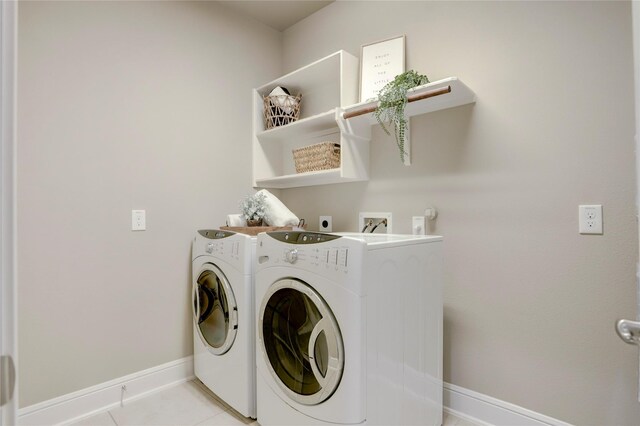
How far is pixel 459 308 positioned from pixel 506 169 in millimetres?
725

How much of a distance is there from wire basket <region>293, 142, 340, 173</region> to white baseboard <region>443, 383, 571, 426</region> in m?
1.38

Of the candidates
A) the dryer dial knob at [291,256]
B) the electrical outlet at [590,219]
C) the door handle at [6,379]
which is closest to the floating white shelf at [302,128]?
the dryer dial knob at [291,256]

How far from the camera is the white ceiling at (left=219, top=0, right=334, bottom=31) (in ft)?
7.73

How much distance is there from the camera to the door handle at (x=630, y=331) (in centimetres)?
68

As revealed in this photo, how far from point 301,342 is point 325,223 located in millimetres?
1089

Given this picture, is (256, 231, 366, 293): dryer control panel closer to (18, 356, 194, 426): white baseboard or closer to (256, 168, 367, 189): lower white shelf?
(256, 168, 367, 189): lower white shelf

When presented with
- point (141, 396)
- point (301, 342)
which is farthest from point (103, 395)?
point (301, 342)

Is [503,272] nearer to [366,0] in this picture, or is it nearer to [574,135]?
[574,135]

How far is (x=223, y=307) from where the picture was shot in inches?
71.4

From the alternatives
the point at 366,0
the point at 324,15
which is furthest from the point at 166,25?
the point at 366,0

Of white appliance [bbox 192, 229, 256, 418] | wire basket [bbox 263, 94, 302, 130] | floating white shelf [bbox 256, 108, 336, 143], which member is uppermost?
wire basket [bbox 263, 94, 302, 130]

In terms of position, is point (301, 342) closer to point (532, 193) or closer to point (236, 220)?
point (236, 220)

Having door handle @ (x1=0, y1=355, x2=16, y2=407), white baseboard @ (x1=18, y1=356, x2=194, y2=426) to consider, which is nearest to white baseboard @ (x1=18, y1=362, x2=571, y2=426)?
white baseboard @ (x1=18, y1=356, x2=194, y2=426)

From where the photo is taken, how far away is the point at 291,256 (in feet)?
4.48
